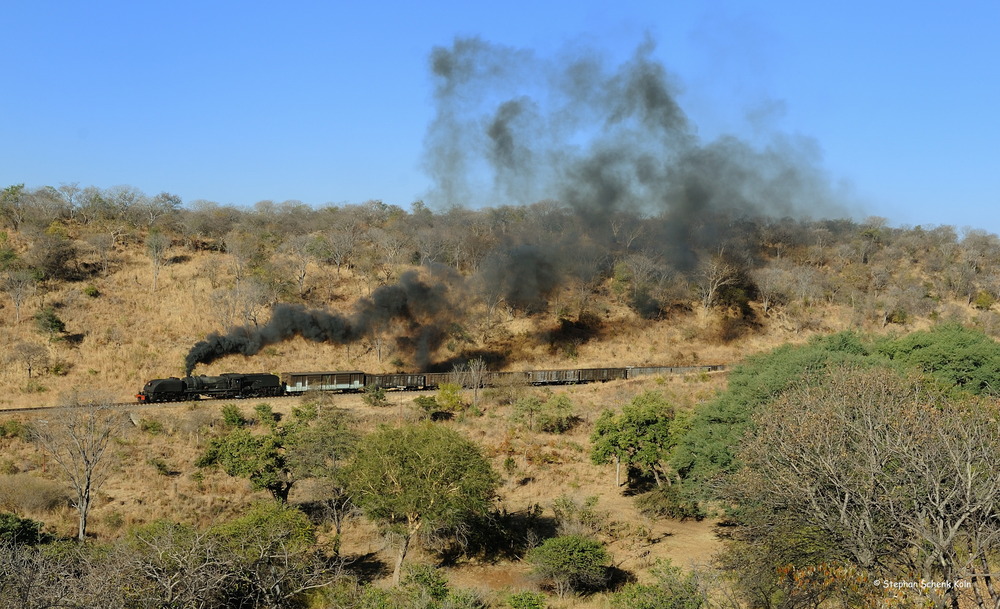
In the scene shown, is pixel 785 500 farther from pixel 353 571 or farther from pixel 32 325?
pixel 32 325

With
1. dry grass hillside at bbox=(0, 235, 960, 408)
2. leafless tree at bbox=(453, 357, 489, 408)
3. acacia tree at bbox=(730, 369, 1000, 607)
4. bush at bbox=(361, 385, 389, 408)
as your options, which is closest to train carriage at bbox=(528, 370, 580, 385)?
leafless tree at bbox=(453, 357, 489, 408)

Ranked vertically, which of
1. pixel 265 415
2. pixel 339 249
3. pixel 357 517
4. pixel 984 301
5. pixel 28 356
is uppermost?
pixel 339 249

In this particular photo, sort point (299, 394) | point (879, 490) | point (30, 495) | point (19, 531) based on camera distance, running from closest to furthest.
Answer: point (879, 490), point (19, 531), point (30, 495), point (299, 394)

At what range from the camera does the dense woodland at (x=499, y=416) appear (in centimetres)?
1636

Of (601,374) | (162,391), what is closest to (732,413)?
(601,374)

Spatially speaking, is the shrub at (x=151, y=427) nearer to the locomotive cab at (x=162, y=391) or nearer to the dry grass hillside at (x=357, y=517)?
the dry grass hillside at (x=357, y=517)

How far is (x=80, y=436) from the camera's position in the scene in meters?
32.5

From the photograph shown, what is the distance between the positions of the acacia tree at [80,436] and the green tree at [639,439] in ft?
74.2

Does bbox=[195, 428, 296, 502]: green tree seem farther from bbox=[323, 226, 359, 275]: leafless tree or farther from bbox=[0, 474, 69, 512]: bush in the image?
bbox=[323, 226, 359, 275]: leafless tree

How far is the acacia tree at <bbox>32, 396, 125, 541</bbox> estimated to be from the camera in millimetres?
29297

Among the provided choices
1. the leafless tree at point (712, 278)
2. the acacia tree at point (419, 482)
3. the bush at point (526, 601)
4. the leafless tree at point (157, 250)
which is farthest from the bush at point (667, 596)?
the leafless tree at point (712, 278)

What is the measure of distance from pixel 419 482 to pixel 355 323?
35.3m

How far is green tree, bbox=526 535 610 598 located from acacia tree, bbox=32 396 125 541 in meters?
17.5

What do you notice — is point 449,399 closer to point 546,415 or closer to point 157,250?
point 546,415
